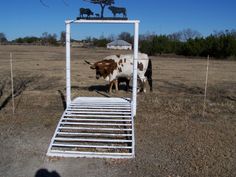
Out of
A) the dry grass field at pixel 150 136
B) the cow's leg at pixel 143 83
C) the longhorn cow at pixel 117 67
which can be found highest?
the longhorn cow at pixel 117 67

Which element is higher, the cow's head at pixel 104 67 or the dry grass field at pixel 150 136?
the cow's head at pixel 104 67

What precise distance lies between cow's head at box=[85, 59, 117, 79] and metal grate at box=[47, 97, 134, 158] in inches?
118

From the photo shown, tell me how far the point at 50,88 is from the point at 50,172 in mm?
10281

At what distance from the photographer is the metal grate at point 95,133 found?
686 cm

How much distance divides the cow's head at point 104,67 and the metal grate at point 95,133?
2.99 m

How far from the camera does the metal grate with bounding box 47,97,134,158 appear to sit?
22.5ft

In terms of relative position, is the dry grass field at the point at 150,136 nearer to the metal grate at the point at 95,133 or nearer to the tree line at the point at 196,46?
the metal grate at the point at 95,133

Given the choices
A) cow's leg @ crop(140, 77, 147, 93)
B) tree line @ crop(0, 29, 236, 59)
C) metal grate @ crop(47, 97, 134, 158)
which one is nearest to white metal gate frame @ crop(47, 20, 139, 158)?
metal grate @ crop(47, 97, 134, 158)

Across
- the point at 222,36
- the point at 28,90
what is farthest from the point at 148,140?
the point at 222,36

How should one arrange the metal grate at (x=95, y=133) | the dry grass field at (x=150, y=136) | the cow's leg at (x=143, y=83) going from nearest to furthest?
1. the dry grass field at (x=150, y=136)
2. the metal grate at (x=95, y=133)
3. the cow's leg at (x=143, y=83)

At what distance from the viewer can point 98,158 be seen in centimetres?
665

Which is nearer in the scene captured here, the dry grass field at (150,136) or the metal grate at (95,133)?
the dry grass field at (150,136)

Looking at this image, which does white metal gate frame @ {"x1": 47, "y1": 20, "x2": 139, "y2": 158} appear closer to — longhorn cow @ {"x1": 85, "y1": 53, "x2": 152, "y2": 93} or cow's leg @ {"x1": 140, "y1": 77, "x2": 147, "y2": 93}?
longhorn cow @ {"x1": 85, "y1": 53, "x2": 152, "y2": 93}

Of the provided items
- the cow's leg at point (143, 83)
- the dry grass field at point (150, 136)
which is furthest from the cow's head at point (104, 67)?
the cow's leg at point (143, 83)
